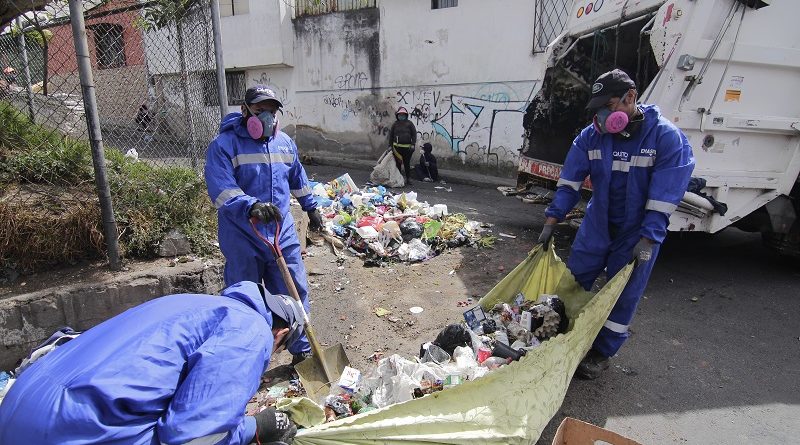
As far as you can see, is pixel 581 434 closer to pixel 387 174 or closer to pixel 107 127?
pixel 107 127

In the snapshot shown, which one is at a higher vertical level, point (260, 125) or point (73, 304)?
point (260, 125)

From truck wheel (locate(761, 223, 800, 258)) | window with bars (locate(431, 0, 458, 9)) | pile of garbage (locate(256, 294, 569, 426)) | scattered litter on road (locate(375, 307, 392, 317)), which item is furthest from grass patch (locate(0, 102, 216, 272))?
window with bars (locate(431, 0, 458, 9))

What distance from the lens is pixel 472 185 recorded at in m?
9.80

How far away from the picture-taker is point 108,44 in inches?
164

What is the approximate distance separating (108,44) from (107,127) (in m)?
0.69

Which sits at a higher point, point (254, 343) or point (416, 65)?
point (416, 65)

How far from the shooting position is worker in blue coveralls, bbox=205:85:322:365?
2.93 meters

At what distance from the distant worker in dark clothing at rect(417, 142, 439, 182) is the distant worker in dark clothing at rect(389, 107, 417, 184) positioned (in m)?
0.55

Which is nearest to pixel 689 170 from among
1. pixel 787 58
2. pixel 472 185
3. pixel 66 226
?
pixel 787 58

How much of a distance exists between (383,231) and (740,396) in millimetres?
3482

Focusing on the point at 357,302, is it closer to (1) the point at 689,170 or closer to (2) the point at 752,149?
(1) the point at 689,170

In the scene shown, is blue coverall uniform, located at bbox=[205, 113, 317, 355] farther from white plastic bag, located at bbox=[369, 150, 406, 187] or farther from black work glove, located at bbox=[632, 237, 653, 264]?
white plastic bag, located at bbox=[369, 150, 406, 187]

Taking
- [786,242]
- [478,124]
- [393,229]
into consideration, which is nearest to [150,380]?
[393,229]

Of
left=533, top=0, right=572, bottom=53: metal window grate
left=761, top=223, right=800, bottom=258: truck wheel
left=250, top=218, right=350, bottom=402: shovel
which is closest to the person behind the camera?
left=250, top=218, right=350, bottom=402: shovel
